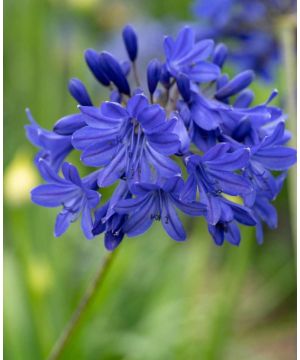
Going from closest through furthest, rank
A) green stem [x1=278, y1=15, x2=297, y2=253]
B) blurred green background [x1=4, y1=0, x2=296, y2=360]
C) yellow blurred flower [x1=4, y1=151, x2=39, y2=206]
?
green stem [x1=278, y1=15, x2=297, y2=253]
yellow blurred flower [x1=4, y1=151, x2=39, y2=206]
blurred green background [x1=4, y1=0, x2=296, y2=360]

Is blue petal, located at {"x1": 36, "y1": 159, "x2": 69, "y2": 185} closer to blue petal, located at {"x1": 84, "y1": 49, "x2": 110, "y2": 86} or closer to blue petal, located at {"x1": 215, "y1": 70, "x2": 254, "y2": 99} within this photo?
Answer: blue petal, located at {"x1": 84, "y1": 49, "x2": 110, "y2": 86}

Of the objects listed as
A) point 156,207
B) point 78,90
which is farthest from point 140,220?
point 78,90

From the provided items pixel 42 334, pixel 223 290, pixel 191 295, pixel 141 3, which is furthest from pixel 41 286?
pixel 141 3

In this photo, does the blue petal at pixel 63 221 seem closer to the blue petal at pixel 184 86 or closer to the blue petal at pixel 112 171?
the blue petal at pixel 112 171

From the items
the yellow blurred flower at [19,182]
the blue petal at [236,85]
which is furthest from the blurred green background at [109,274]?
the blue petal at [236,85]

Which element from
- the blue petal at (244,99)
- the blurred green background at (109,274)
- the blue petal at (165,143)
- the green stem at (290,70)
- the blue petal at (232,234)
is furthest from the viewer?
the blurred green background at (109,274)

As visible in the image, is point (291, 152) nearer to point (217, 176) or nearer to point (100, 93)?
point (217, 176)

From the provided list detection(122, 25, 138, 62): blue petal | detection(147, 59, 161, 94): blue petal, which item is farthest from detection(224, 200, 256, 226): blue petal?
detection(122, 25, 138, 62): blue petal

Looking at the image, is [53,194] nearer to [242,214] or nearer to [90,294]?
[90,294]
